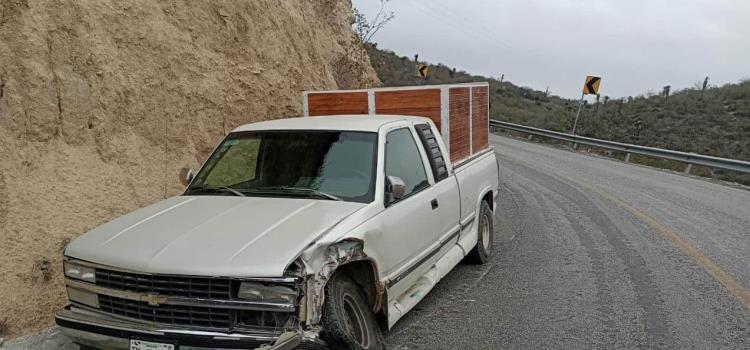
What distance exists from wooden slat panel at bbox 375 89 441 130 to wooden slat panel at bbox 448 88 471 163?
167 mm

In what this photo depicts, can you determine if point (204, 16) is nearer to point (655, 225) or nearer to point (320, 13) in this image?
point (320, 13)

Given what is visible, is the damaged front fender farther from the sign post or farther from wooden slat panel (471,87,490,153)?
the sign post

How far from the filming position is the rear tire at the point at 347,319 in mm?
3422

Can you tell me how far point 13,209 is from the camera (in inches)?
199

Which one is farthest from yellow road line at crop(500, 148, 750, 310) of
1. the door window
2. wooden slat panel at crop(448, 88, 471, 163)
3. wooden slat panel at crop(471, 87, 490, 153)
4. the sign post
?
the sign post

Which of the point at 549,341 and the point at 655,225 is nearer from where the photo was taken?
the point at 549,341

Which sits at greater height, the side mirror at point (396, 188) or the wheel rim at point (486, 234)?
the side mirror at point (396, 188)

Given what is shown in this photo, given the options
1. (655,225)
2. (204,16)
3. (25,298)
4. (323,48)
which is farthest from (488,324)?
(323,48)

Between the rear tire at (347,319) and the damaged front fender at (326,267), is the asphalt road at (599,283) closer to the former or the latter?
the rear tire at (347,319)

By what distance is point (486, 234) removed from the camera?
22.9ft

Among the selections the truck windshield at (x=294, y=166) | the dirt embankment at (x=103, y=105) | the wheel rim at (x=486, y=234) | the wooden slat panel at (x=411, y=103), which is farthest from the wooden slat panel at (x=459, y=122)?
the dirt embankment at (x=103, y=105)

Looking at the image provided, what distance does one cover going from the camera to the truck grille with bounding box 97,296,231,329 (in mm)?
3275

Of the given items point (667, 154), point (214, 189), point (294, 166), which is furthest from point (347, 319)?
point (667, 154)

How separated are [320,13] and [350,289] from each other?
10.4 metres
